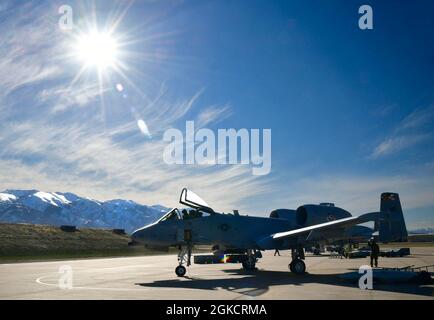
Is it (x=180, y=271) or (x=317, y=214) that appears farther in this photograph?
(x=317, y=214)

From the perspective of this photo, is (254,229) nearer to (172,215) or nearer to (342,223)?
(172,215)

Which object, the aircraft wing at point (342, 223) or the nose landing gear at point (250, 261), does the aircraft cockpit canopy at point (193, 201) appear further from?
the nose landing gear at point (250, 261)

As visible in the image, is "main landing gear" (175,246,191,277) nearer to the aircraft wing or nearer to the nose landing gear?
the aircraft wing

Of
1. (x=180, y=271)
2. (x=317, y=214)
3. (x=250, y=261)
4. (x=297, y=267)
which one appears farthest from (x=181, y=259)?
(x=317, y=214)

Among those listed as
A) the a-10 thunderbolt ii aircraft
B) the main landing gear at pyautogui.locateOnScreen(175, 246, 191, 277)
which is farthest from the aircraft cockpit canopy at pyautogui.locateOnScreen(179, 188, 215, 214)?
the main landing gear at pyautogui.locateOnScreen(175, 246, 191, 277)

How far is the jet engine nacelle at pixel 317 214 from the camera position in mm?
21500

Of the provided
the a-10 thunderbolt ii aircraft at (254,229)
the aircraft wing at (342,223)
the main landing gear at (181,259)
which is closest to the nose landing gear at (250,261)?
the a-10 thunderbolt ii aircraft at (254,229)

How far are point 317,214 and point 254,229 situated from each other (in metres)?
3.90

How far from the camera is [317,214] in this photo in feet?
70.7
